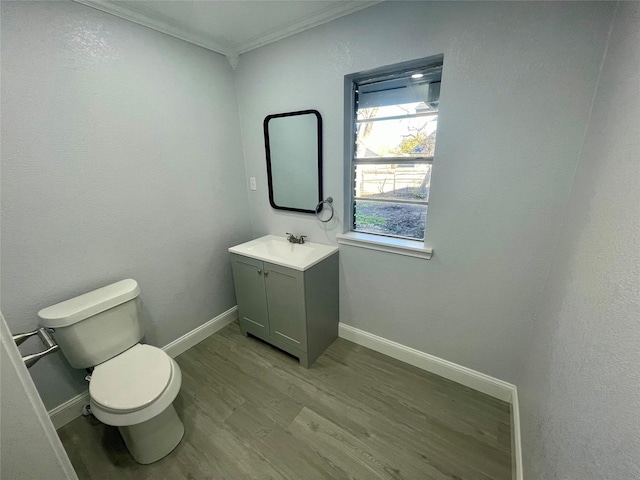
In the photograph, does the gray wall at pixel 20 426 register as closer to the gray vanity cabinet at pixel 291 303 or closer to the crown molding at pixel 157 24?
the gray vanity cabinet at pixel 291 303

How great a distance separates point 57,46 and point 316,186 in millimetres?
1545

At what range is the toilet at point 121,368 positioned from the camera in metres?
1.14

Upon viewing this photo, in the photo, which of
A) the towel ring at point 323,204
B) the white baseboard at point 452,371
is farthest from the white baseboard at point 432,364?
the towel ring at point 323,204

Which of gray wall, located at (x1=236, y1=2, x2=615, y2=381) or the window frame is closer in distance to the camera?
gray wall, located at (x1=236, y1=2, x2=615, y2=381)

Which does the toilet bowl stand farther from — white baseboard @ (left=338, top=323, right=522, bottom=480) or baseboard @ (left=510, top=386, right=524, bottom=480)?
baseboard @ (left=510, top=386, right=524, bottom=480)

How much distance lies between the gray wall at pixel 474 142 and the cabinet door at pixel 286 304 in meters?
0.46

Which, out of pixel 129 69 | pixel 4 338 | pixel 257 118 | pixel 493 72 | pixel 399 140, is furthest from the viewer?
pixel 257 118

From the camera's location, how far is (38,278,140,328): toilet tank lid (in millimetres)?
1241

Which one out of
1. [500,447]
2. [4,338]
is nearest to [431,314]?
[500,447]

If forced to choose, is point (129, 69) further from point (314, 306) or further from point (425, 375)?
point (425, 375)

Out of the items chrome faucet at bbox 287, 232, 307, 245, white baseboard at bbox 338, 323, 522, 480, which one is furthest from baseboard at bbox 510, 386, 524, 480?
chrome faucet at bbox 287, 232, 307, 245

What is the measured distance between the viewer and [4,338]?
0.54 meters

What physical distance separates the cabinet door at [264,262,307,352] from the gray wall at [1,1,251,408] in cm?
68

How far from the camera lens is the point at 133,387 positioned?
120 cm
